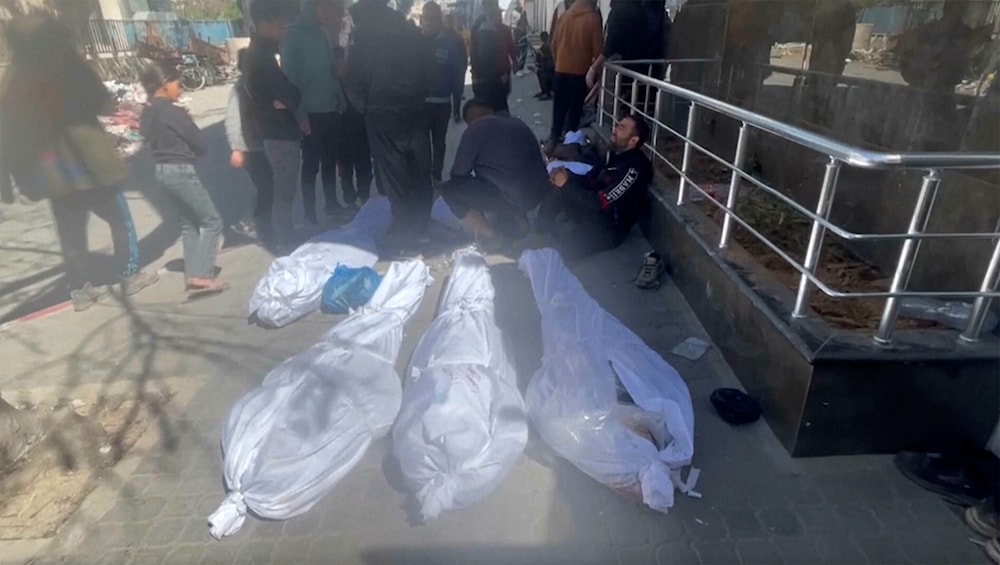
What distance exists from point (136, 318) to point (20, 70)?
1.72 meters

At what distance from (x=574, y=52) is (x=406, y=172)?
3105 millimetres

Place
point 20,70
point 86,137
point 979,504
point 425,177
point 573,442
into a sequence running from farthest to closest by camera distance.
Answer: point 425,177
point 86,137
point 20,70
point 573,442
point 979,504

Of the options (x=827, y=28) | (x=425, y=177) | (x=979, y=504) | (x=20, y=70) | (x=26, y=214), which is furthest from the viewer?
(x=26, y=214)

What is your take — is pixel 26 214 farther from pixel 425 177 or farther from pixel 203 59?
pixel 203 59

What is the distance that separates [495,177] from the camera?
4.90m

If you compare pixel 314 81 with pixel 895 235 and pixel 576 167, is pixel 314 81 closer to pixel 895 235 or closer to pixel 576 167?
pixel 576 167

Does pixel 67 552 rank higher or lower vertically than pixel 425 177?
lower

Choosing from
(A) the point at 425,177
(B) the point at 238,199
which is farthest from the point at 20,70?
(B) the point at 238,199

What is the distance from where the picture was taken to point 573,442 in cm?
251

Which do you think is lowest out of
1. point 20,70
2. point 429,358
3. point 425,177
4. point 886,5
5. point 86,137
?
point 429,358

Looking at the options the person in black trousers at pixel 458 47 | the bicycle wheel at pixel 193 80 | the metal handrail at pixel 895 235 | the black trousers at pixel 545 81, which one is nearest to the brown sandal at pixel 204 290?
the metal handrail at pixel 895 235

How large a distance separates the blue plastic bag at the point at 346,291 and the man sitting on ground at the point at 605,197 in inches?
67.7

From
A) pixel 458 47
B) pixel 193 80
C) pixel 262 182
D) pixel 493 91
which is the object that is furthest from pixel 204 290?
pixel 193 80

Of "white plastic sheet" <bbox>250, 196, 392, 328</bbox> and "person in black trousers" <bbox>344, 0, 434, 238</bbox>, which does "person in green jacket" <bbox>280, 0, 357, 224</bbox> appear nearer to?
"person in black trousers" <bbox>344, 0, 434, 238</bbox>
